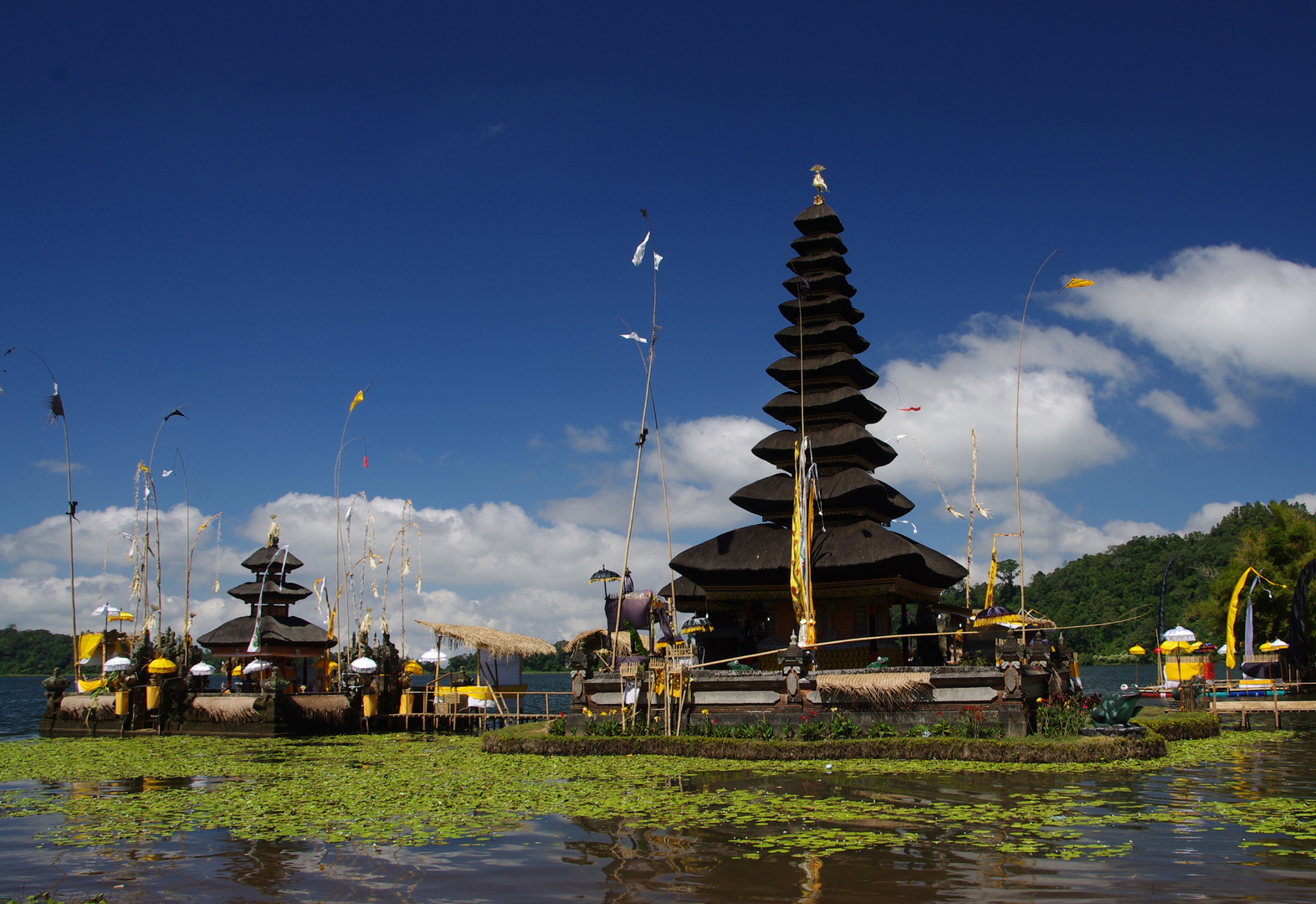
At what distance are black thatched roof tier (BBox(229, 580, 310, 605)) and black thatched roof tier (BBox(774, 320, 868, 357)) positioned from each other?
22669 millimetres

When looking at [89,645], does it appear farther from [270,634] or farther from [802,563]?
[802,563]

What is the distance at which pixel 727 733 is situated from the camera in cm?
2281

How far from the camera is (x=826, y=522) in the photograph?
32219mm

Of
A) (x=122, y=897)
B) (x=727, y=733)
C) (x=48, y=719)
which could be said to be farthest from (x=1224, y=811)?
(x=48, y=719)

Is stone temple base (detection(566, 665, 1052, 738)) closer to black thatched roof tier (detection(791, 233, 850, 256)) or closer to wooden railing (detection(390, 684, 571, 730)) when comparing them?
wooden railing (detection(390, 684, 571, 730))

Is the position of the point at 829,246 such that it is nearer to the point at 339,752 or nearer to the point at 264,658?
the point at 339,752

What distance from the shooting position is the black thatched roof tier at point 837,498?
3084 cm

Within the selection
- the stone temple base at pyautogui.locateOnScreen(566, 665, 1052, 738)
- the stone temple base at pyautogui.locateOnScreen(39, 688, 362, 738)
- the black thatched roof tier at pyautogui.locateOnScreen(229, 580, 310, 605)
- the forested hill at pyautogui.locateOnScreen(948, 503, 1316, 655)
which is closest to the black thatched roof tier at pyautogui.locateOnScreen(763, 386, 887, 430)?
the stone temple base at pyautogui.locateOnScreen(566, 665, 1052, 738)

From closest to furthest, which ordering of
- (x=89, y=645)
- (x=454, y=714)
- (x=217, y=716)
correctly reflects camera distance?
(x=217, y=716) → (x=454, y=714) → (x=89, y=645)

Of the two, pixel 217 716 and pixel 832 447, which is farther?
pixel 832 447

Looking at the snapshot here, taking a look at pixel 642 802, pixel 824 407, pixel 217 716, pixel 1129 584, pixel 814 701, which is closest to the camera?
pixel 642 802

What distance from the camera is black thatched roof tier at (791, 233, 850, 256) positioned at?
1442 inches

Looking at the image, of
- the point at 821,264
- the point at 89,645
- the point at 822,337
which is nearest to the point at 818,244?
the point at 821,264

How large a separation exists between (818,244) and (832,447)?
8888 mm
